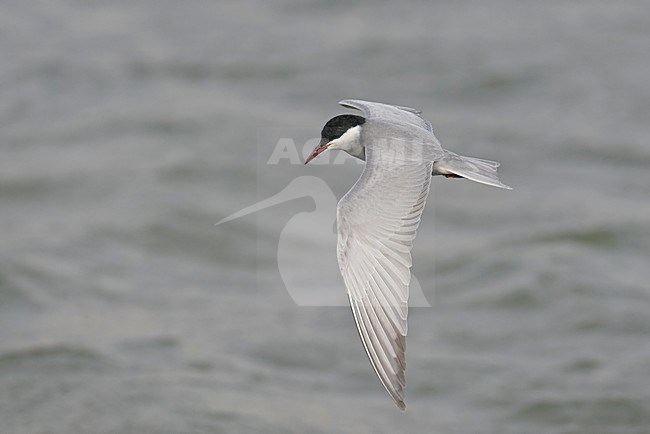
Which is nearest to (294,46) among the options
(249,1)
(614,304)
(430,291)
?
(249,1)

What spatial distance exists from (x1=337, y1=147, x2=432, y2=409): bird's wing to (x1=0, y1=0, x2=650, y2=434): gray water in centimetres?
388

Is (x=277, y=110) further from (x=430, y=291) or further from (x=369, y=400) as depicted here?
(x=369, y=400)

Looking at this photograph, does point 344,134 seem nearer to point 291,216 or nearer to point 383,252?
point 383,252

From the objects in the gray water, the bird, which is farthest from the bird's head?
the gray water

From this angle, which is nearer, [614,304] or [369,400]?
[369,400]

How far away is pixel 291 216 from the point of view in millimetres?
13750

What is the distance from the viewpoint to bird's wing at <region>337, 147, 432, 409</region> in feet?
17.2

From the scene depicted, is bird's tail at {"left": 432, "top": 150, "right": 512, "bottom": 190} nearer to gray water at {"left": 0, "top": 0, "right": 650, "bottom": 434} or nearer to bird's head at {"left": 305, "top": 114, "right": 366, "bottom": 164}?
bird's head at {"left": 305, "top": 114, "right": 366, "bottom": 164}

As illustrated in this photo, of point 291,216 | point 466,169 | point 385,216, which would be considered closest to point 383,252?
point 385,216

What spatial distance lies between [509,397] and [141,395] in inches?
126

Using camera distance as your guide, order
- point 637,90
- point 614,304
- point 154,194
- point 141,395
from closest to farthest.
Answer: point 141,395, point 614,304, point 154,194, point 637,90

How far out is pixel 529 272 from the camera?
12.2m

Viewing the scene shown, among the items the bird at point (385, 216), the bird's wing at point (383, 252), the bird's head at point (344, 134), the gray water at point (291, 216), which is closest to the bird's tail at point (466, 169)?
the bird at point (385, 216)

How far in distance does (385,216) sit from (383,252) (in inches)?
7.4
